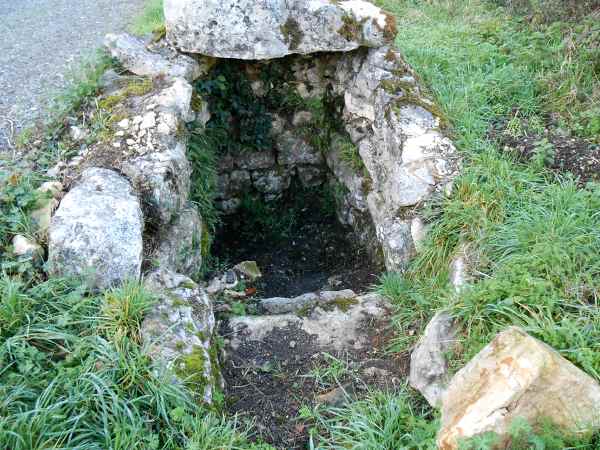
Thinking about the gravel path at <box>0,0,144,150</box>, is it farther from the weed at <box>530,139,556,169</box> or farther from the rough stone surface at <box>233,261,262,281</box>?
the weed at <box>530,139,556,169</box>

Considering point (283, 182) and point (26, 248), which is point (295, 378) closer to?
point (26, 248)

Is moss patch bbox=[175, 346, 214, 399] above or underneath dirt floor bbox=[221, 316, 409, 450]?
above

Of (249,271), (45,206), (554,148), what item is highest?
(554,148)

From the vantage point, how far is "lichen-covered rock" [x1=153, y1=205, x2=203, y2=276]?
3303 millimetres

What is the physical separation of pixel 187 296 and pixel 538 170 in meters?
2.47

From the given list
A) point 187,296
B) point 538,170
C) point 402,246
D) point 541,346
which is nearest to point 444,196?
point 402,246

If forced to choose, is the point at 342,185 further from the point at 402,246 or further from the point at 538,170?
the point at 538,170

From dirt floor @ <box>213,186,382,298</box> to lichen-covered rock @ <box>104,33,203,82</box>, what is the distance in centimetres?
172

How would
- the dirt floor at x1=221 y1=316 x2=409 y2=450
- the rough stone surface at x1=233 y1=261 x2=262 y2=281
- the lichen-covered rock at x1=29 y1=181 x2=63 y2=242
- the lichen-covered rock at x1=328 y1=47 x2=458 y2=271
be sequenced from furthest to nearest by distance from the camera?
1. the rough stone surface at x1=233 y1=261 x2=262 y2=281
2. the lichen-covered rock at x1=328 y1=47 x2=458 y2=271
3. the lichen-covered rock at x1=29 y1=181 x2=63 y2=242
4. the dirt floor at x1=221 y1=316 x2=409 y2=450

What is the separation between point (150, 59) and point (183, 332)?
8.29 feet

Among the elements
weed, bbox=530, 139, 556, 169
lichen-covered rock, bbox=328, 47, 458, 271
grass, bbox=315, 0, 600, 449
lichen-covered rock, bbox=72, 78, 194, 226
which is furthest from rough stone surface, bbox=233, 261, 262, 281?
weed, bbox=530, 139, 556, 169

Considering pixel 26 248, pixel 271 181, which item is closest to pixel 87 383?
pixel 26 248

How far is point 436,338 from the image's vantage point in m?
2.69

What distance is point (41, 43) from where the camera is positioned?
20.8 feet
